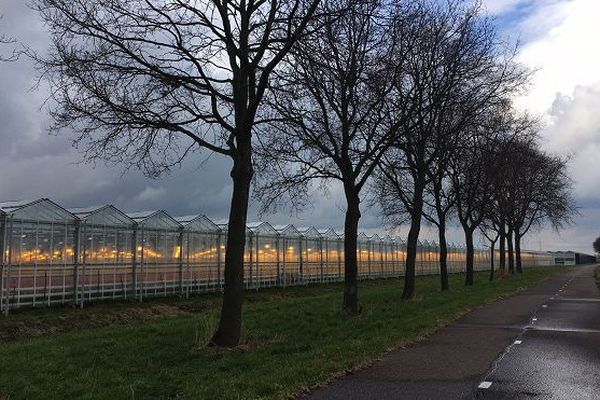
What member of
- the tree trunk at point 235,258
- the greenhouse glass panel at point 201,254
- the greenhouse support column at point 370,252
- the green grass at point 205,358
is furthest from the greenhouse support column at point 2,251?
the greenhouse support column at point 370,252

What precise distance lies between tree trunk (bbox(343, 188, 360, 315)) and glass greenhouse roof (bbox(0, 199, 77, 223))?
37.3 feet

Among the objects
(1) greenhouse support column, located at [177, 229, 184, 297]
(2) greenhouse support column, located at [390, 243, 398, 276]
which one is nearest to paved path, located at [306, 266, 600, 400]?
(1) greenhouse support column, located at [177, 229, 184, 297]

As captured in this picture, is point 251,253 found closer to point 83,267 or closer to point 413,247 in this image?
point 83,267

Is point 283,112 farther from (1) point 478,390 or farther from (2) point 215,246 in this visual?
(2) point 215,246

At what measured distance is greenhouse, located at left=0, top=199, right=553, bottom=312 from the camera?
69.3ft

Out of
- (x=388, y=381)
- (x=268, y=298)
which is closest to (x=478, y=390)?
(x=388, y=381)

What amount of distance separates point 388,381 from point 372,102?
39.0ft

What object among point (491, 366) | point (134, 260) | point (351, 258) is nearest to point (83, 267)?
point (134, 260)

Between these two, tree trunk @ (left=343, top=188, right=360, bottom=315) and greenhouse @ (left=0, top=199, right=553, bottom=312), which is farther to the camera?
greenhouse @ (left=0, top=199, right=553, bottom=312)

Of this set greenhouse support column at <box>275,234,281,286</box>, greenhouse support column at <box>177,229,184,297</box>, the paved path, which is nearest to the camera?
the paved path

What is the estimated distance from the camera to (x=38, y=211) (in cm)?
2200

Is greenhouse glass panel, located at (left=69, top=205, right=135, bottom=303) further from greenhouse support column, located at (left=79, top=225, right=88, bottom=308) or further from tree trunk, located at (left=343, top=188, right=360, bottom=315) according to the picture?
tree trunk, located at (left=343, top=188, right=360, bottom=315)

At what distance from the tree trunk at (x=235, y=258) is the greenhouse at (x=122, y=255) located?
434 inches

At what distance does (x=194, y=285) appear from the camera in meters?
30.2
